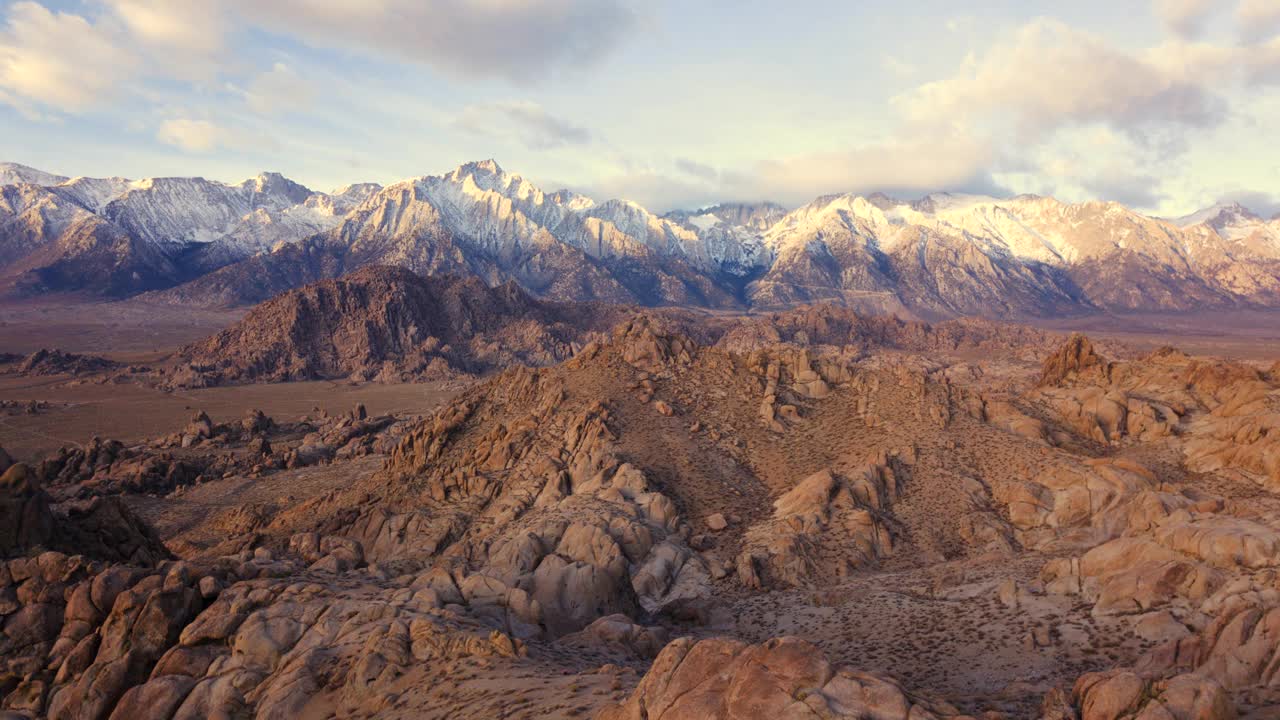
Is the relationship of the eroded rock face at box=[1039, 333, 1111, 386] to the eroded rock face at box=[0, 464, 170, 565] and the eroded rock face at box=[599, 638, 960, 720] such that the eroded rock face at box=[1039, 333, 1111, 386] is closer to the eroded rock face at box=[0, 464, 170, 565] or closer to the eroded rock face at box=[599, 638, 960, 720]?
the eroded rock face at box=[599, 638, 960, 720]

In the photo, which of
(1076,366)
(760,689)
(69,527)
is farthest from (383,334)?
(760,689)

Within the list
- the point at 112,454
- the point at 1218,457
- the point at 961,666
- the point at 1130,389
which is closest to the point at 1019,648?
the point at 961,666

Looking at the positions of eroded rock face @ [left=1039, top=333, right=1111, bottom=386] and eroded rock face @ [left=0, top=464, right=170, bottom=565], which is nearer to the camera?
eroded rock face @ [left=0, top=464, right=170, bottom=565]

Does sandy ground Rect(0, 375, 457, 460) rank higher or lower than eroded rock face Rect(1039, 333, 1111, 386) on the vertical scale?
lower

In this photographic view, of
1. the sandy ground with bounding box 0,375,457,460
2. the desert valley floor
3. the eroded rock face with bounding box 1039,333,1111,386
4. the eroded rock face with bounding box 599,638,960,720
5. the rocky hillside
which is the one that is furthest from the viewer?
the rocky hillside

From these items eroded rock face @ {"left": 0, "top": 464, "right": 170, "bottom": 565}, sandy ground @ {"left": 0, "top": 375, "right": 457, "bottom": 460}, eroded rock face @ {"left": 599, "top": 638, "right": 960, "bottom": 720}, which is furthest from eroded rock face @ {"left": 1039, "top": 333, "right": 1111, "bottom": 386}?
sandy ground @ {"left": 0, "top": 375, "right": 457, "bottom": 460}

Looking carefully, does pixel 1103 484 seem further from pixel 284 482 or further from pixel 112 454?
A: pixel 112 454
